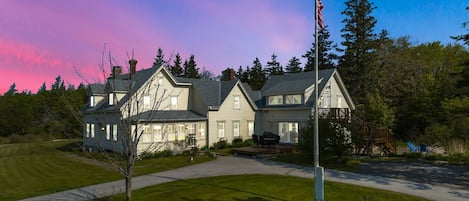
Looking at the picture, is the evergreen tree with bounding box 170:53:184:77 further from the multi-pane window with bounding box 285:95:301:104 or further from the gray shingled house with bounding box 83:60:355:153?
the multi-pane window with bounding box 285:95:301:104

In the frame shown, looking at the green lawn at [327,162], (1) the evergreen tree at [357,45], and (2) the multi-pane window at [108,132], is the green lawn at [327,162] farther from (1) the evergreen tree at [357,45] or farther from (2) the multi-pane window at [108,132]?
(1) the evergreen tree at [357,45]

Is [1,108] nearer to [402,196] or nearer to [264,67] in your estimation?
[264,67]

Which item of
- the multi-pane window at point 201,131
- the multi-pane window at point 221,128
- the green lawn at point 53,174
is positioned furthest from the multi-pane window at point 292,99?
the green lawn at point 53,174

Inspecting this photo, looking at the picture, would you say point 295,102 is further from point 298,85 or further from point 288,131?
point 288,131

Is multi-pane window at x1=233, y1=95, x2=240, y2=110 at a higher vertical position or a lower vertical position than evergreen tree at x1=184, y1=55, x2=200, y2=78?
lower

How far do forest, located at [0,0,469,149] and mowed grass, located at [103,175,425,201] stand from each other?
992 cm

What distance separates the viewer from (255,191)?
541 inches

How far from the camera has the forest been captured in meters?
30.2

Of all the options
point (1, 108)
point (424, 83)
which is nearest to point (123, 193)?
point (424, 83)

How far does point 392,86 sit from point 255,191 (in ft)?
121

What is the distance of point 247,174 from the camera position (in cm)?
1814

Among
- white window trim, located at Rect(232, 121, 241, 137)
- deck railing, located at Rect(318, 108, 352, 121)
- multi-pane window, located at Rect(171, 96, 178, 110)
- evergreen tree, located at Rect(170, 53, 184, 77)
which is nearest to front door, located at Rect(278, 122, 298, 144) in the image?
deck railing, located at Rect(318, 108, 352, 121)

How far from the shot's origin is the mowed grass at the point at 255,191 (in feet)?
42.0

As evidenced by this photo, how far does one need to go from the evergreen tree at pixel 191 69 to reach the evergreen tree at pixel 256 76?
1362cm
